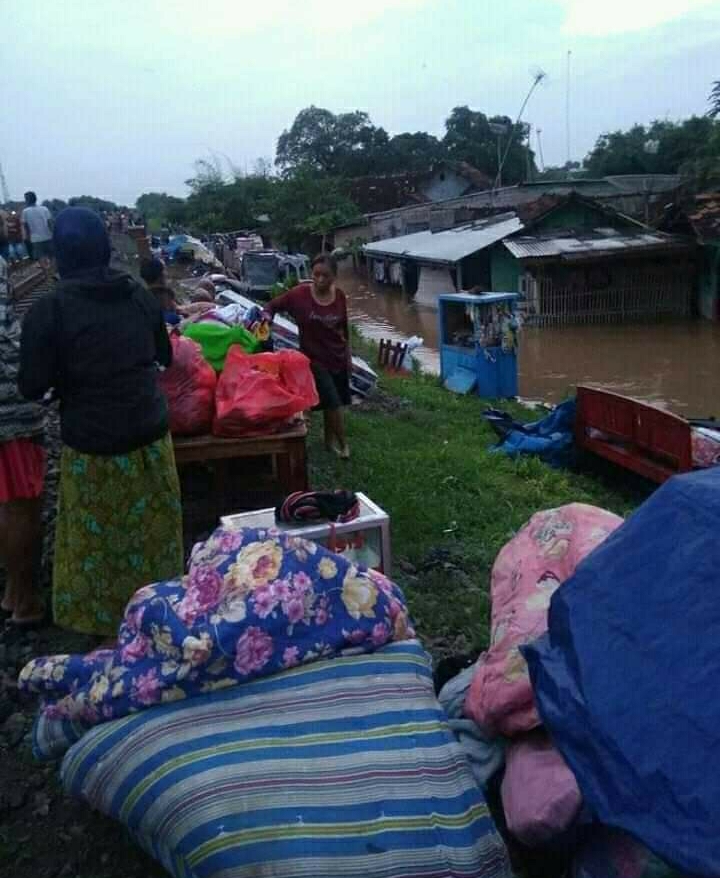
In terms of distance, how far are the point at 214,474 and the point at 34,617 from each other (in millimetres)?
1143

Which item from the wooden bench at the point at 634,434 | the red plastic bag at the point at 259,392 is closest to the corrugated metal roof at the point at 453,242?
the wooden bench at the point at 634,434

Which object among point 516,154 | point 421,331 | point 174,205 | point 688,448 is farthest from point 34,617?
point 174,205

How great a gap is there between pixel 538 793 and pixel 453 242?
24.6 m

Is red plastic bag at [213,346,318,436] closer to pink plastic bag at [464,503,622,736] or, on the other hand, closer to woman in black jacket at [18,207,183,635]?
woman in black jacket at [18,207,183,635]

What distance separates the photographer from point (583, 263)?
21562 mm

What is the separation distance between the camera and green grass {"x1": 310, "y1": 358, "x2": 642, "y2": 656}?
391 cm

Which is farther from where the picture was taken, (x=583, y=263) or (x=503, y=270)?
(x=503, y=270)

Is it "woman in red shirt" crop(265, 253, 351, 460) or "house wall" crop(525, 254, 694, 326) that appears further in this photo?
"house wall" crop(525, 254, 694, 326)

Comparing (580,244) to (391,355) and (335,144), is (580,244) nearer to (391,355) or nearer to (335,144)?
(391,355)

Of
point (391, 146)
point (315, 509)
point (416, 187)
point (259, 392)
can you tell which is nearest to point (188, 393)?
point (259, 392)

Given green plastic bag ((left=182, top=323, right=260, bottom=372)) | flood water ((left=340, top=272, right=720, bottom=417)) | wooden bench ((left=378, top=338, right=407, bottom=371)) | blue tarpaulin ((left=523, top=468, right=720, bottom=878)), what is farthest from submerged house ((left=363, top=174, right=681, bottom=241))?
blue tarpaulin ((left=523, top=468, right=720, bottom=878))

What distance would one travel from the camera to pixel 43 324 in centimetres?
278

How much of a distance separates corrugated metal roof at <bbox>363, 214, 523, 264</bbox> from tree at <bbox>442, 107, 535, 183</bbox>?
938 inches

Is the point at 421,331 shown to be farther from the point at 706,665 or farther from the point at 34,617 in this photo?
the point at 706,665
